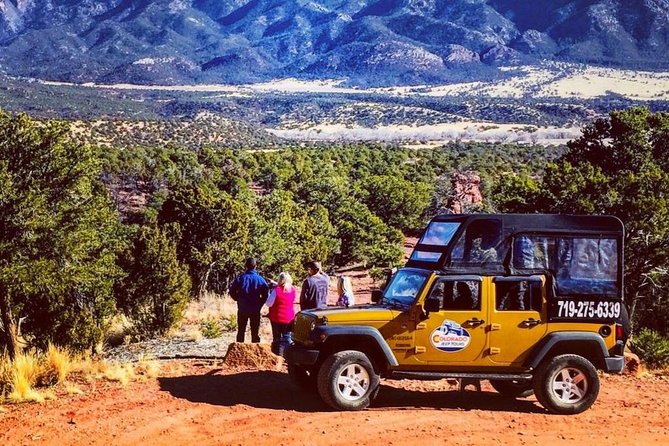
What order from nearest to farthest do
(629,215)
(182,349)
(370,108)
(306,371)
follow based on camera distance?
(306,371), (182,349), (629,215), (370,108)

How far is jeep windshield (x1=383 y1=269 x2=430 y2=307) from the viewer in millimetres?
9289

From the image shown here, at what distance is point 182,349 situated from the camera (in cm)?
1480

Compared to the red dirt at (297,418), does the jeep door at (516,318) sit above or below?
above

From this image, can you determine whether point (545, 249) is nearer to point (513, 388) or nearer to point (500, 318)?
point (500, 318)

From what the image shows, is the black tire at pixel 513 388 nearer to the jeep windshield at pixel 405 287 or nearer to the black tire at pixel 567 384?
the black tire at pixel 567 384

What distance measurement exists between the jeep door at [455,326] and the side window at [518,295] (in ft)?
0.72

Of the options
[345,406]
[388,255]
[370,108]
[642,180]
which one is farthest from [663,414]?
[370,108]

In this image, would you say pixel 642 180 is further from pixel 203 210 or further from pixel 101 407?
pixel 101 407

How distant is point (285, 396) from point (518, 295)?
130 inches

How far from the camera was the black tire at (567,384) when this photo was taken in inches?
366

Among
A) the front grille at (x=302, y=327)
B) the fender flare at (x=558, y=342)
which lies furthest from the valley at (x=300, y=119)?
the fender flare at (x=558, y=342)

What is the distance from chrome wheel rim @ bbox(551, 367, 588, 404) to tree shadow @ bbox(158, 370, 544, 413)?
393 millimetres

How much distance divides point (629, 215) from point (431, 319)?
13.9m

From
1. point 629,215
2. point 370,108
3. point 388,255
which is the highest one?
point 370,108
